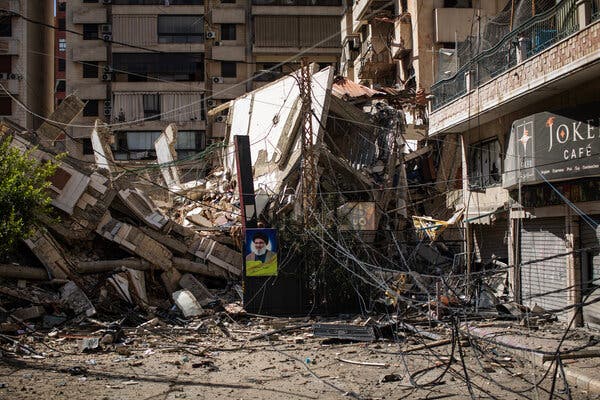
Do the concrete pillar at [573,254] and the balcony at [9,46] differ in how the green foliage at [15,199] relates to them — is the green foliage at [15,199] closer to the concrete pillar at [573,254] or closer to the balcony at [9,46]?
the concrete pillar at [573,254]

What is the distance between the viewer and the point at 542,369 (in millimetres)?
10586

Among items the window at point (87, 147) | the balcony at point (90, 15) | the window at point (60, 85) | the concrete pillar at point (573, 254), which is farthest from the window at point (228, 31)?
the concrete pillar at point (573, 254)

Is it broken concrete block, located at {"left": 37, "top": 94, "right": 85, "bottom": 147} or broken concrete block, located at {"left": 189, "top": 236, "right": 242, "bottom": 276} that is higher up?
broken concrete block, located at {"left": 37, "top": 94, "right": 85, "bottom": 147}

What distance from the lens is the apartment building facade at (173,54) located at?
132ft

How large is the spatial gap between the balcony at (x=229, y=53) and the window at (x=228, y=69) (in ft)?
1.70

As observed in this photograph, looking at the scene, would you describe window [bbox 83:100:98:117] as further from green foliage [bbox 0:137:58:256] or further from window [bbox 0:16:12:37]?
green foliage [bbox 0:137:58:256]

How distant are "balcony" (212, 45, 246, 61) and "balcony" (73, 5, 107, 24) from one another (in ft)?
22.6

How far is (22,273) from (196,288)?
184 inches

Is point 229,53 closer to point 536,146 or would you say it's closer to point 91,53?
point 91,53

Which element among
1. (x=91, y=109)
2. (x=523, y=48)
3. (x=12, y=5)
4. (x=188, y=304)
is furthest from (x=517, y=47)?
(x=12, y=5)

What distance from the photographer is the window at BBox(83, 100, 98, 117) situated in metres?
40.3

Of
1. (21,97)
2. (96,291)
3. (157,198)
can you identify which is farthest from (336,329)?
(21,97)

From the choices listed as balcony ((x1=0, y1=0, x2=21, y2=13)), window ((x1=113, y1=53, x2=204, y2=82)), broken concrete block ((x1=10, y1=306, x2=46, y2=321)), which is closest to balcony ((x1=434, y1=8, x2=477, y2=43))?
window ((x1=113, y1=53, x2=204, y2=82))

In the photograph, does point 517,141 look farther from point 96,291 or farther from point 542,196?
point 96,291
